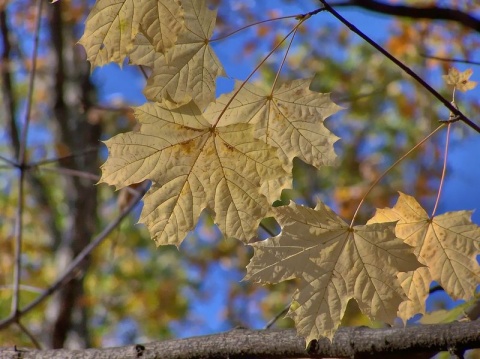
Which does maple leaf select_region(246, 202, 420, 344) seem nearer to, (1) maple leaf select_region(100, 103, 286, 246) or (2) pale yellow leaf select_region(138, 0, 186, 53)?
(1) maple leaf select_region(100, 103, 286, 246)

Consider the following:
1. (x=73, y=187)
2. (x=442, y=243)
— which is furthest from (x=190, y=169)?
(x=73, y=187)

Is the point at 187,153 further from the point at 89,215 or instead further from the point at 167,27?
the point at 89,215

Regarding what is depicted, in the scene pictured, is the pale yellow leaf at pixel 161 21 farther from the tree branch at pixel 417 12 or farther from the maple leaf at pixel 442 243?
the tree branch at pixel 417 12

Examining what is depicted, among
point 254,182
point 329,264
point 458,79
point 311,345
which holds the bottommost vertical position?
point 311,345

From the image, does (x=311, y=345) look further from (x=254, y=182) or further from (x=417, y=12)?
(x=417, y=12)

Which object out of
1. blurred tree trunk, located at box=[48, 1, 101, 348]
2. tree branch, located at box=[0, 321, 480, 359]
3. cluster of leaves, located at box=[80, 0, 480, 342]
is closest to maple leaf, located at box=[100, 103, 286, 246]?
cluster of leaves, located at box=[80, 0, 480, 342]

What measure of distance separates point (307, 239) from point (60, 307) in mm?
3992

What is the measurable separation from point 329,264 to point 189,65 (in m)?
0.60

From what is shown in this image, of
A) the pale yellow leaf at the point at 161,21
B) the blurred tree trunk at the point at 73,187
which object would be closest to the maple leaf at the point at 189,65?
the pale yellow leaf at the point at 161,21

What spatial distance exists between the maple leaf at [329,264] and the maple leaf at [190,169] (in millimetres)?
86

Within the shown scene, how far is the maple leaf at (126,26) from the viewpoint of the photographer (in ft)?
4.44

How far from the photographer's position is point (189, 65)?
1.49 m

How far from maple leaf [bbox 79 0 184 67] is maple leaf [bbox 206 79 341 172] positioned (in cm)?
29

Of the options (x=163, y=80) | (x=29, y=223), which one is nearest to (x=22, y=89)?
(x=29, y=223)
